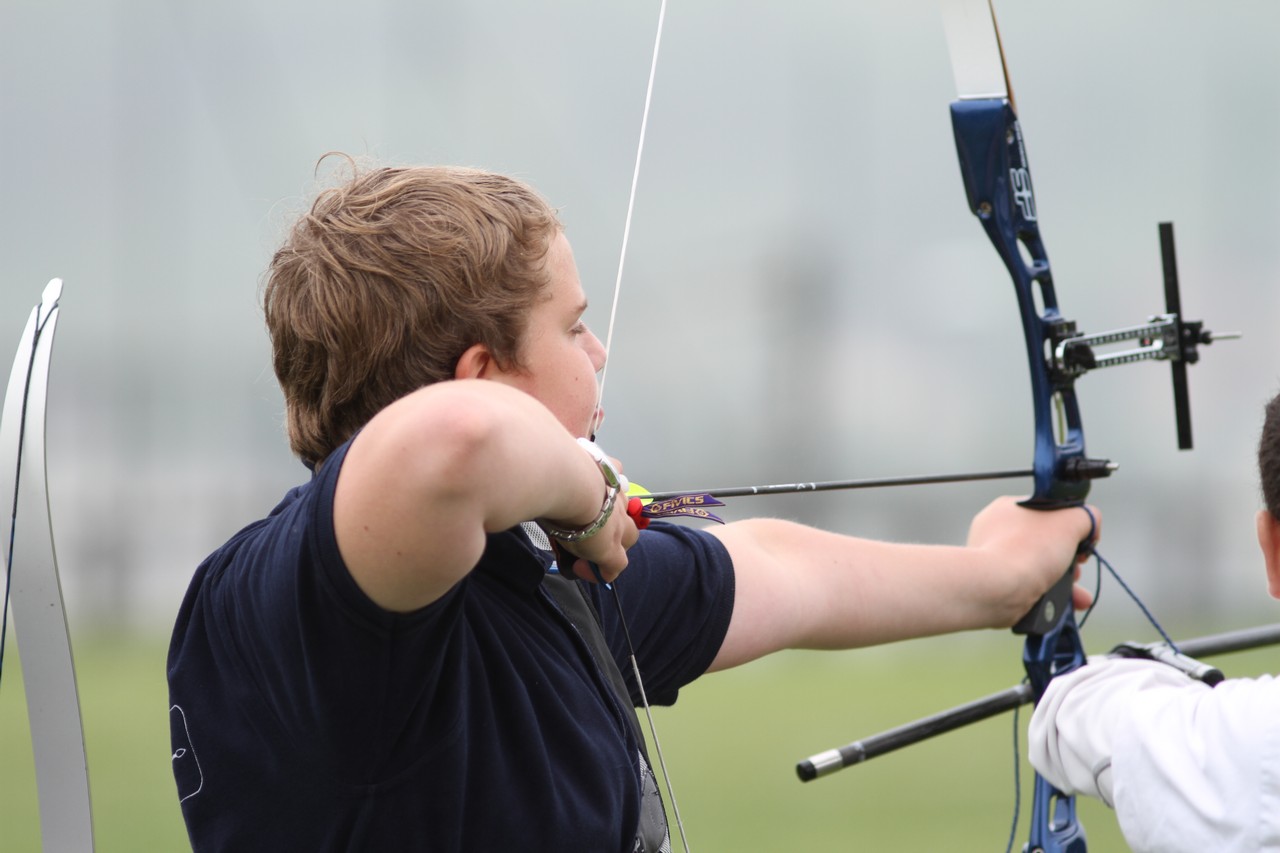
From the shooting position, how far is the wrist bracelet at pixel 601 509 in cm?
103

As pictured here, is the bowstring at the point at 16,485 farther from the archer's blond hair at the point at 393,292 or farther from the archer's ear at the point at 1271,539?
the archer's ear at the point at 1271,539

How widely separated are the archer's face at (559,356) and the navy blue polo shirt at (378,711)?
0.43 feet

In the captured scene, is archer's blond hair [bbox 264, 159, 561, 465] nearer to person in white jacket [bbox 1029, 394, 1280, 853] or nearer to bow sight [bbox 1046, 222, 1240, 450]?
person in white jacket [bbox 1029, 394, 1280, 853]

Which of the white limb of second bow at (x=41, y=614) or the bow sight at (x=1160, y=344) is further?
the bow sight at (x=1160, y=344)

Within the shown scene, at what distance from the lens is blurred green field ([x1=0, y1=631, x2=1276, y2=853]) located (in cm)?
419

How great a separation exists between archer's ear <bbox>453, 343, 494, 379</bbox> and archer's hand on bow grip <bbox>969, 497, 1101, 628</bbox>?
2.69 feet

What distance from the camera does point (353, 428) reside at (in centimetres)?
113

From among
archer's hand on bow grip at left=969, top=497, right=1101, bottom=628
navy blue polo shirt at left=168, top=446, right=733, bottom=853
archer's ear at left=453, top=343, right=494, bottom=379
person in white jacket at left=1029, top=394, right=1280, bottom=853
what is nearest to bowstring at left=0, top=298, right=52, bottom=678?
navy blue polo shirt at left=168, top=446, right=733, bottom=853

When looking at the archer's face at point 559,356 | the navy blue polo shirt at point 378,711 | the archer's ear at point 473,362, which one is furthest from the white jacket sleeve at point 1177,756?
the archer's ear at point 473,362

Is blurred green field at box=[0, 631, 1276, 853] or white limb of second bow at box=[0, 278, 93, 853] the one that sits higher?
white limb of second bow at box=[0, 278, 93, 853]

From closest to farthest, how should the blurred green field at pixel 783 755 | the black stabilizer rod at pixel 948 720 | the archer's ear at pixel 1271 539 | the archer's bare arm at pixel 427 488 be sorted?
1. the archer's bare arm at pixel 427 488
2. the archer's ear at pixel 1271 539
3. the black stabilizer rod at pixel 948 720
4. the blurred green field at pixel 783 755

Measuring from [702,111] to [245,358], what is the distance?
2.68 metres

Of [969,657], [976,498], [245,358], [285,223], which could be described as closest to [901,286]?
[976,498]

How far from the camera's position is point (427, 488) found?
32.8 inches
